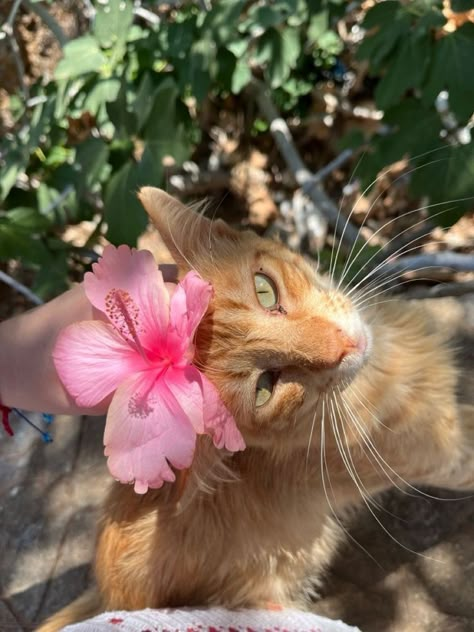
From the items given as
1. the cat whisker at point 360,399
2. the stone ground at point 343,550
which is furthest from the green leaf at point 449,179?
the cat whisker at point 360,399

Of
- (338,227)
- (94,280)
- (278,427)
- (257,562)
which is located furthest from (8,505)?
(338,227)

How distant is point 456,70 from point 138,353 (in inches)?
46.9

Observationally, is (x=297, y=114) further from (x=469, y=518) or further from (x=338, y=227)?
(x=469, y=518)

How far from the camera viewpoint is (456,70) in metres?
1.66

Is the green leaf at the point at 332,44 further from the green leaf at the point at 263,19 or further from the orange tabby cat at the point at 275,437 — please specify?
the orange tabby cat at the point at 275,437

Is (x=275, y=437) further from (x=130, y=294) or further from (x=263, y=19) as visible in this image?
(x=263, y=19)

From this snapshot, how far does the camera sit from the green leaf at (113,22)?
2.08 meters

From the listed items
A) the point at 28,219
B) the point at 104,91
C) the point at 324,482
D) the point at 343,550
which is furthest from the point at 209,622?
the point at 104,91

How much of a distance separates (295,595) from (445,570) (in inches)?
17.2

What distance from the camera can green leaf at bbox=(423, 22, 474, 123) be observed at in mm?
1646

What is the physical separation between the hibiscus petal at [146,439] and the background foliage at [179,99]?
1.03 meters

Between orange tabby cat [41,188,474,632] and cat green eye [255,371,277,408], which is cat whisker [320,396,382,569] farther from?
cat green eye [255,371,277,408]

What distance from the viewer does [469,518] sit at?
5.81 ft

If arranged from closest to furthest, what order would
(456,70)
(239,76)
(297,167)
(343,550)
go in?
(456,70), (343,550), (239,76), (297,167)
